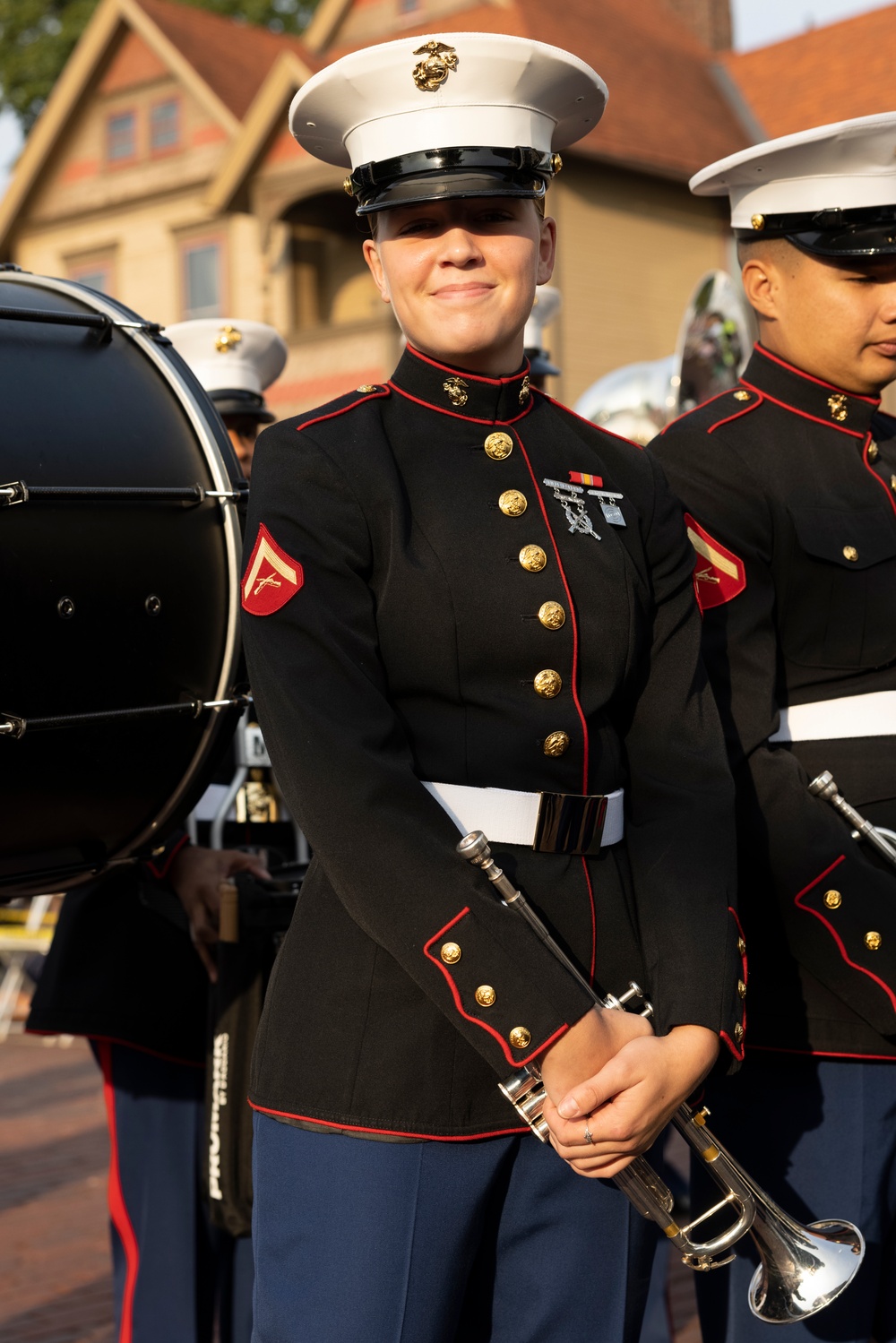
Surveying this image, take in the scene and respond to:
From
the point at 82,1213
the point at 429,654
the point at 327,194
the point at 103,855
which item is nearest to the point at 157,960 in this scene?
the point at 103,855

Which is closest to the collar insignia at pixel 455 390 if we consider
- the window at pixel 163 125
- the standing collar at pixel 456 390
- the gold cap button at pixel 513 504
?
the standing collar at pixel 456 390

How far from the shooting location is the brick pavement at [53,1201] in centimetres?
466

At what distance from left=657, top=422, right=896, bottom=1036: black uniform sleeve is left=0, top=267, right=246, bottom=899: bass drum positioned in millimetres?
756

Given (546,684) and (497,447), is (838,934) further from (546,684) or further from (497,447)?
(497,447)

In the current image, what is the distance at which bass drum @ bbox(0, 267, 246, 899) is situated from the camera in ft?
7.48

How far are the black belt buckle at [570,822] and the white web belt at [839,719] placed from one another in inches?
21.9

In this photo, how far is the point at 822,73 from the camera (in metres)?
22.5

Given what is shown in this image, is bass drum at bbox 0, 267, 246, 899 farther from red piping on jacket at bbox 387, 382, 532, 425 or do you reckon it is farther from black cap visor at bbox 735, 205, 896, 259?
black cap visor at bbox 735, 205, 896, 259

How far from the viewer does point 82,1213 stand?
223 inches

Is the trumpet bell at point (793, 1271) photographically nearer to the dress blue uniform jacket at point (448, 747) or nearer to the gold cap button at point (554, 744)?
the dress blue uniform jacket at point (448, 747)

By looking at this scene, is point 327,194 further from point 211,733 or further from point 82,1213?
point 211,733

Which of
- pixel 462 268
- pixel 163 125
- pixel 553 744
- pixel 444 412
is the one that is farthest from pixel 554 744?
pixel 163 125

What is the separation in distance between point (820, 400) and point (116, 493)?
3.79 ft

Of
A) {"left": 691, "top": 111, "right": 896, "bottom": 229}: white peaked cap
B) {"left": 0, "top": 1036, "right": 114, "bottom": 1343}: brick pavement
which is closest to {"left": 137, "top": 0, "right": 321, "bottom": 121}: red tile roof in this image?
→ {"left": 0, "top": 1036, "right": 114, "bottom": 1343}: brick pavement
